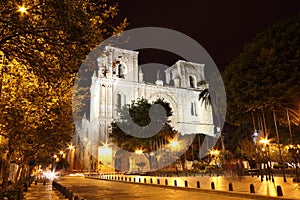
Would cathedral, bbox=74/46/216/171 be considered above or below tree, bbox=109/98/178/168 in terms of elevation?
above

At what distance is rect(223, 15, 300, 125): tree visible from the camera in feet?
41.5

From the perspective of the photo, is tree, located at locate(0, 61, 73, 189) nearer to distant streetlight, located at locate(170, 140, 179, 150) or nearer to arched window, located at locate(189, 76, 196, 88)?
distant streetlight, located at locate(170, 140, 179, 150)

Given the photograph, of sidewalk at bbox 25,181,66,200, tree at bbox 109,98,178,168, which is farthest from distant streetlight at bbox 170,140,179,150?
sidewalk at bbox 25,181,66,200

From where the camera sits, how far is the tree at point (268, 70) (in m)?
12.7

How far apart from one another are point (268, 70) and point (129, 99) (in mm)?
48824

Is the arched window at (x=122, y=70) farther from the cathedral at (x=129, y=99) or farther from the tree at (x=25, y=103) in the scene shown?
the tree at (x=25, y=103)

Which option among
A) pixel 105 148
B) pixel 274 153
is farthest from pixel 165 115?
pixel 105 148

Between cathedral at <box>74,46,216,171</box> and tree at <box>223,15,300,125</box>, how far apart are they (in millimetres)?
37598

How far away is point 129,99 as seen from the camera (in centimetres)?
6125

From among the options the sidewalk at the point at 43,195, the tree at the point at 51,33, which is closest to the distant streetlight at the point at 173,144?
the sidewalk at the point at 43,195

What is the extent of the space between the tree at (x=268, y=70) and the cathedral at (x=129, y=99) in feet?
123

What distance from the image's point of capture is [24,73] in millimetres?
9695

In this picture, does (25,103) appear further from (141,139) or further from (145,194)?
(141,139)

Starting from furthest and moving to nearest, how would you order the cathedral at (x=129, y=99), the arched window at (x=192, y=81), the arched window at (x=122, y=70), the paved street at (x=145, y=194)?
the arched window at (x=192, y=81)
the arched window at (x=122, y=70)
the cathedral at (x=129, y=99)
the paved street at (x=145, y=194)
